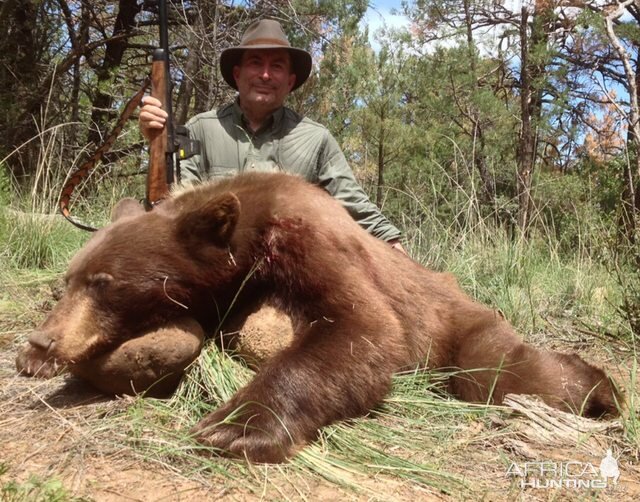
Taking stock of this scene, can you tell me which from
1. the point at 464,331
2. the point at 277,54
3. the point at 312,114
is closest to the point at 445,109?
the point at 312,114

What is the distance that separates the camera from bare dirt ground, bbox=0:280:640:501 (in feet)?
6.57

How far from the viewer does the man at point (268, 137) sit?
4.69 metres

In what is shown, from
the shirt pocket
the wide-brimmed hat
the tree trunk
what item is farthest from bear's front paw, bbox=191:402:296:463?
the tree trunk

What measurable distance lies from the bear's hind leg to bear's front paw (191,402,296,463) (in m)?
1.26

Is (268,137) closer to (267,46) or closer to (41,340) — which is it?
(267,46)

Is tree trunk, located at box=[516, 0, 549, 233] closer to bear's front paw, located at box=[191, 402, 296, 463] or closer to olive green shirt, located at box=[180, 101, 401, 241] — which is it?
olive green shirt, located at box=[180, 101, 401, 241]

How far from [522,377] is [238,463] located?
1692mm

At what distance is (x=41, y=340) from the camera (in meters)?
2.53

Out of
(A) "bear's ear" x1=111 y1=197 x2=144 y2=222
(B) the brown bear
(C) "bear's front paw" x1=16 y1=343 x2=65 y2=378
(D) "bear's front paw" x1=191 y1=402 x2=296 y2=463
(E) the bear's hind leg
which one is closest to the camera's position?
(D) "bear's front paw" x1=191 y1=402 x2=296 y2=463

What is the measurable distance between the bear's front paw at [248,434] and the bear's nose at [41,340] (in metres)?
0.76

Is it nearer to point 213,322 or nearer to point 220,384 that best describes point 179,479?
point 220,384

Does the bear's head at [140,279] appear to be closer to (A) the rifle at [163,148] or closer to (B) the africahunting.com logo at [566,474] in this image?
(A) the rifle at [163,148]

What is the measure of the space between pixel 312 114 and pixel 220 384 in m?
7.75

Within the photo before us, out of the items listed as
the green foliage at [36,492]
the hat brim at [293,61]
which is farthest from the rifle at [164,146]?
the green foliage at [36,492]
